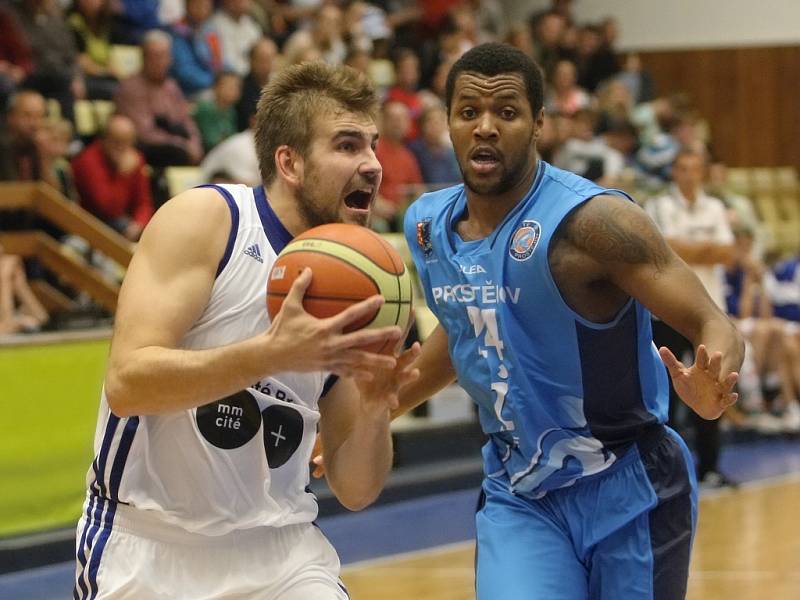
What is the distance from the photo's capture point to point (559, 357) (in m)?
3.55

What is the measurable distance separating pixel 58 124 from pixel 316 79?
19.4 ft

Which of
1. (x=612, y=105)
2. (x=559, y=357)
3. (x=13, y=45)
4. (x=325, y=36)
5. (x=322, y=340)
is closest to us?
(x=322, y=340)

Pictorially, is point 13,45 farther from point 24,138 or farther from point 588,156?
point 588,156

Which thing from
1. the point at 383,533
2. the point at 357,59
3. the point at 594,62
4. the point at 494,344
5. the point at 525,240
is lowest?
the point at 383,533

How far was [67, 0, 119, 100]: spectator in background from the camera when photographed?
10555mm

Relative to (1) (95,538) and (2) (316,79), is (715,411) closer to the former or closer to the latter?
(2) (316,79)

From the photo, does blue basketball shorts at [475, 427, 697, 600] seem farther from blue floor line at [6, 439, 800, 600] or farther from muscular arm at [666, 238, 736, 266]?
muscular arm at [666, 238, 736, 266]

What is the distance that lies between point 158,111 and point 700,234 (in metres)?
3.97

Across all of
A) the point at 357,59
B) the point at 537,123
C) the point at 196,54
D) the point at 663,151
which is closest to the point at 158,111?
the point at 196,54

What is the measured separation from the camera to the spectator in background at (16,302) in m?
7.31

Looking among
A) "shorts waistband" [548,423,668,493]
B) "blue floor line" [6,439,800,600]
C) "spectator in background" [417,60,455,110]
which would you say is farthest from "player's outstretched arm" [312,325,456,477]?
"spectator in background" [417,60,455,110]

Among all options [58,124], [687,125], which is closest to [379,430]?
[58,124]

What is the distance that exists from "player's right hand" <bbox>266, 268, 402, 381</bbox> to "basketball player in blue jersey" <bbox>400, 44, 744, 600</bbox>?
2.94 ft

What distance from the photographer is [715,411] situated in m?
3.31
